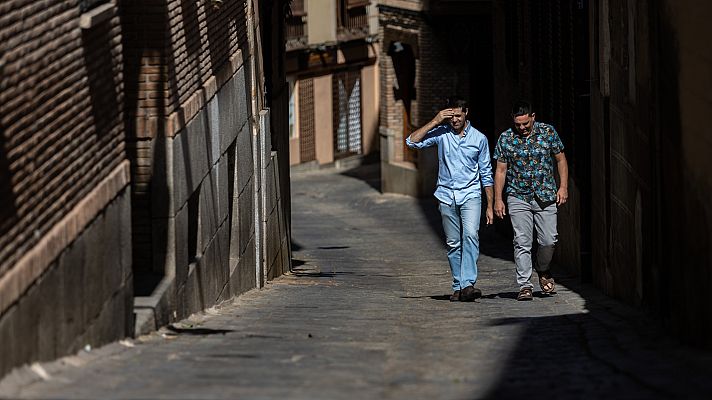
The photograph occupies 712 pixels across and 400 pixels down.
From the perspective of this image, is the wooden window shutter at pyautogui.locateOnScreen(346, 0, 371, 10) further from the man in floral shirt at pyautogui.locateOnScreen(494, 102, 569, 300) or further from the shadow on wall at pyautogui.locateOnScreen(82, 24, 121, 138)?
the shadow on wall at pyautogui.locateOnScreen(82, 24, 121, 138)

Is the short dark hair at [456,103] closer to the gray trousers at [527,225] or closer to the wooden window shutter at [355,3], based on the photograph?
the gray trousers at [527,225]

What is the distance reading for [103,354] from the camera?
8.33 meters

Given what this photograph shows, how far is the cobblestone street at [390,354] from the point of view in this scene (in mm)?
7062

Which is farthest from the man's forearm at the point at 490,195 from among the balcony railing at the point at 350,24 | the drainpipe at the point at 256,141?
the balcony railing at the point at 350,24

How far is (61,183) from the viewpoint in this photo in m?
7.98

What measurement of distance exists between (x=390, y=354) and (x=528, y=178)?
4419 millimetres

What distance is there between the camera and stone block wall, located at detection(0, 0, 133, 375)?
23.2ft

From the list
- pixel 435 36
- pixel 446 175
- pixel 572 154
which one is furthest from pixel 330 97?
pixel 446 175

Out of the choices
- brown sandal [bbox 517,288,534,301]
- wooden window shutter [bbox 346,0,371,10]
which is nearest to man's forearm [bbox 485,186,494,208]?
brown sandal [bbox 517,288,534,301]

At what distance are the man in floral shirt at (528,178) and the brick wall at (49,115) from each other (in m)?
4.44

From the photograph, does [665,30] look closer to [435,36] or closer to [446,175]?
[446,175]

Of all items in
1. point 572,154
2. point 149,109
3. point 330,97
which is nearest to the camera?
point 149,109

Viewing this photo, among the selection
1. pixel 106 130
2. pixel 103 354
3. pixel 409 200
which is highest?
pixel 106 130

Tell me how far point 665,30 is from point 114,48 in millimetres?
3484
